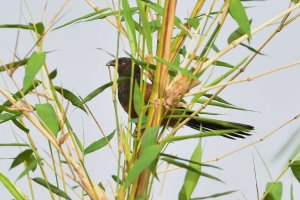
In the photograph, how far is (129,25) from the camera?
5.72 ft

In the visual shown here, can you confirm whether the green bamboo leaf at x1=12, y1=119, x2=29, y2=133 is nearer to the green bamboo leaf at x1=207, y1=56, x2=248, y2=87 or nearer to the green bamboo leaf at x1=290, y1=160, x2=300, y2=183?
the green bamboo leaf at x1=207, y1=56, x2=248, y2=87

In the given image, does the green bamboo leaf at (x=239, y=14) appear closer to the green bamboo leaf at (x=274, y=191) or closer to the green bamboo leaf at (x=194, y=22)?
the green bamboo leaf at (x=194, y=22)

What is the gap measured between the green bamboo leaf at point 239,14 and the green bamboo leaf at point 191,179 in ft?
1.08

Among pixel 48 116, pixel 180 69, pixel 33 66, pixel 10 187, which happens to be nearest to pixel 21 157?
pixel 10 187

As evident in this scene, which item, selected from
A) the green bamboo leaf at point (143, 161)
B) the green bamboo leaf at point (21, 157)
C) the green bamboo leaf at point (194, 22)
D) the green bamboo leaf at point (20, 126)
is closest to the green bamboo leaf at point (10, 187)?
the green bamboo leaf at point (21, 157)

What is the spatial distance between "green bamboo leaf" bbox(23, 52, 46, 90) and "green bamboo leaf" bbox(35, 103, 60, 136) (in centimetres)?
13

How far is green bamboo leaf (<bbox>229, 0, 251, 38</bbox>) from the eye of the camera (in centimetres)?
154

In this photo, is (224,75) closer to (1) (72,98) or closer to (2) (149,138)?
(2) (149,138)

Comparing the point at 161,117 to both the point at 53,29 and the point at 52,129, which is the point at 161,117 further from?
the point at 53,29

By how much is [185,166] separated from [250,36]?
1.22 feet

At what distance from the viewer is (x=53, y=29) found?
189cm

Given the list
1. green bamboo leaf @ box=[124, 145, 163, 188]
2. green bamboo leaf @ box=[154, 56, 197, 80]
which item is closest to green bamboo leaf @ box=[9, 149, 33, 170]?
green bamboo leaf @ box=[124, 145, 163, 188]

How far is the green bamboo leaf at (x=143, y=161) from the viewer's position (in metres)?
1.47

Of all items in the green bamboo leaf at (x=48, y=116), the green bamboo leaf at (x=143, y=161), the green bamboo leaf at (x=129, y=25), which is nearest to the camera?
the green bamboo leaf at (x=143, y=161)
